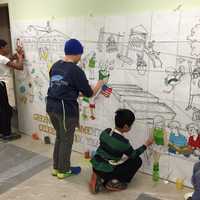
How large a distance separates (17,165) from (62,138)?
67cm

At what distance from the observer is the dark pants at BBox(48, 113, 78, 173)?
94.3 inches

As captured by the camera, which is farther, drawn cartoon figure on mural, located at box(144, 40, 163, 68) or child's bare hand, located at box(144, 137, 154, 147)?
child's bare hand, located at box(144, 137, 154, 147)

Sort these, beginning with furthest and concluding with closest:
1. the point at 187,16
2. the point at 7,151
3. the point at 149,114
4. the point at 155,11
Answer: the point at 7,151 → the point at 149,114 → the point at 155,11 → the point at 187,16

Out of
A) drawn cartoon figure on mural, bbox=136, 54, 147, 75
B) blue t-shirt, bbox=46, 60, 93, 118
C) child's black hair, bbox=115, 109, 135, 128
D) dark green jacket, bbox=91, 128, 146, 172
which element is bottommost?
dark green jacket, bbox=91, 128, 146, 172

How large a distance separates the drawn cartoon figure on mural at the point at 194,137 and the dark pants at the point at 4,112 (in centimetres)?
214

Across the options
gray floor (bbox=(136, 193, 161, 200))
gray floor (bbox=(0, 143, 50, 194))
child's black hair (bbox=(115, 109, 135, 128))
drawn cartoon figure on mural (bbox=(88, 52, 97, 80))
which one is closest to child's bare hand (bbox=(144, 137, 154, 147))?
child's black hair (bbox=(115, 109, 135, 128))

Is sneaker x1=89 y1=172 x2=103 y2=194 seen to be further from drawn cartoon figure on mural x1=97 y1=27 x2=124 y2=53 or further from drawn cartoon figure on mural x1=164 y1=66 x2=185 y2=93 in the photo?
drawn cartoon figure on mural x1=97 y1=27 x2=124 y2=53

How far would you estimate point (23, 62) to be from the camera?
3.36 metres

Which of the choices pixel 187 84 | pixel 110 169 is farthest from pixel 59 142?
pixel 187 84

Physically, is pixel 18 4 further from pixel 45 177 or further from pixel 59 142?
pixel 45 177

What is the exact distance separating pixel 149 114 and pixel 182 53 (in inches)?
23.2

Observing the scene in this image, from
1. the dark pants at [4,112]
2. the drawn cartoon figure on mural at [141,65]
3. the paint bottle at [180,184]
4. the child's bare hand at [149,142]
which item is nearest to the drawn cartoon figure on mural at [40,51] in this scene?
the dark pants at [4,112]

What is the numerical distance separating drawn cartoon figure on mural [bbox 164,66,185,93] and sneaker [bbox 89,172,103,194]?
0.90 meters

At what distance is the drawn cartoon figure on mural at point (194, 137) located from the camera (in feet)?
7.18
